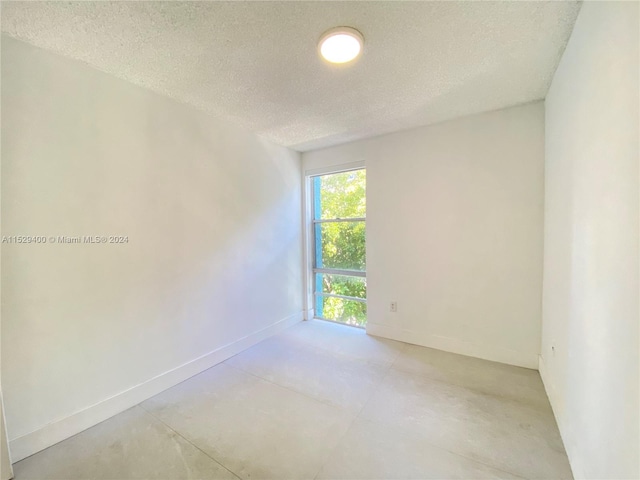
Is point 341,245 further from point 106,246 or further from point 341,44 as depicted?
point 106,246

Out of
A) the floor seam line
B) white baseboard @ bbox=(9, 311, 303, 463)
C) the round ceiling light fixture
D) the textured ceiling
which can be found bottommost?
the floor seam line

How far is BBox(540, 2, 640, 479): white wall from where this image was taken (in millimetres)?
830

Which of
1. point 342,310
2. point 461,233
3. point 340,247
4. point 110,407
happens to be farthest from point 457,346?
point 110,407

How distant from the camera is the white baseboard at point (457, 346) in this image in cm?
229

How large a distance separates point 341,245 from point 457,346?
69.6 inches

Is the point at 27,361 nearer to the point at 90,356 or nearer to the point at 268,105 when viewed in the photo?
the point at 90,356

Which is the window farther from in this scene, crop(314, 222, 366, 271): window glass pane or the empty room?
the empty room

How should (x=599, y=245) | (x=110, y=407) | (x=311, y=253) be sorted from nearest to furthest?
1. (x=599, y=245)
2. (x=110, y=407)
3. (x=311, y=253)

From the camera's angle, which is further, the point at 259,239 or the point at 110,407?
the point at 259,239

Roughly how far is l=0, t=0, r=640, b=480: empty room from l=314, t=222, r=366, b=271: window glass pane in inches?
19.8

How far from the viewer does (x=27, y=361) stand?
4.73 ft

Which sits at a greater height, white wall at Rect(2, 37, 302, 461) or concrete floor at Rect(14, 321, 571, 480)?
white wall at Rect(2, 37, 302, 461)

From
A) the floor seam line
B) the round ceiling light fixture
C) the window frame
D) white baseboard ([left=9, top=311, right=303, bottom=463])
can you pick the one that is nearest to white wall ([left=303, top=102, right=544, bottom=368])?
the window frame

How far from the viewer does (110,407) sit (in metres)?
1.75
